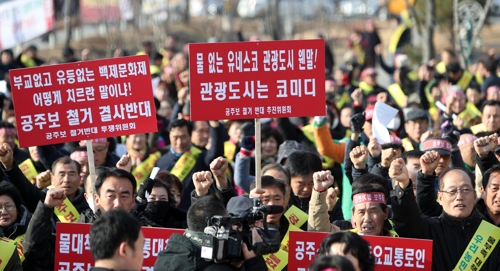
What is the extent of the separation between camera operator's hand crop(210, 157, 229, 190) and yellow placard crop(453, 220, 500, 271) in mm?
1818

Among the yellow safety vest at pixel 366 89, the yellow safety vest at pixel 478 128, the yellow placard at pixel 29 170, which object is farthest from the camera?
the yellow safety vest at pixel 366 89

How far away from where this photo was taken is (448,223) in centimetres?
680

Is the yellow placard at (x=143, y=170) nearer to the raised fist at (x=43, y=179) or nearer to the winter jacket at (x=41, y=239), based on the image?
the raised fist at (x=43, y=179)

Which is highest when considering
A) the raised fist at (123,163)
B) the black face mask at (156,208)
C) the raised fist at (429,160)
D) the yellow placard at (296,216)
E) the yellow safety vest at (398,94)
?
the yellow safety vest at (398,94)

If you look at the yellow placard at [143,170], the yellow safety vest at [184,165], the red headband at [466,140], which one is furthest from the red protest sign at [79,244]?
the red headband at [466,140]

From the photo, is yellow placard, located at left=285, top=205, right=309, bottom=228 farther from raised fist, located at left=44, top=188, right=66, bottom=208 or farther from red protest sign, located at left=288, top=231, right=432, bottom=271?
raised fist, located at left=44, top=188, right=66, bottom=208

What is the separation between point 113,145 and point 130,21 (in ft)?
57.7

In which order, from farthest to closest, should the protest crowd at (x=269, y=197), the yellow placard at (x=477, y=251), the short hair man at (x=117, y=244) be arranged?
the yellow placard at (x=477, y=251) → the protest crowd at (x=269, y=197) → the short hair man at (x=117, y=244)

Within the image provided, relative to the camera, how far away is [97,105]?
7754mm

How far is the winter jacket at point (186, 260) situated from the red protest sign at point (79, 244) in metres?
1.11

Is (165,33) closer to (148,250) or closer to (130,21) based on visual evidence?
(130,21)

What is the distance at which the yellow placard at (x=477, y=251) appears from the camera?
22.0 feet

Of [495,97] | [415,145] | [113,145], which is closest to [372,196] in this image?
[415,145]

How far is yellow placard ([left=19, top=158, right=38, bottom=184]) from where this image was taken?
9766 mm
